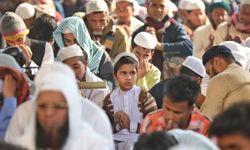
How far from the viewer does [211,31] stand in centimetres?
1452

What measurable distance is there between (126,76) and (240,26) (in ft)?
11.7

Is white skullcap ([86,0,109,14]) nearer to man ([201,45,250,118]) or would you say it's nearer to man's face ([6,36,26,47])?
man's face ([6,36,26,47])

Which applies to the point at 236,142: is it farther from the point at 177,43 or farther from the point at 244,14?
the point at 244,14

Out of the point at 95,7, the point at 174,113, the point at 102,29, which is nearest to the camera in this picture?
the point at 174,113

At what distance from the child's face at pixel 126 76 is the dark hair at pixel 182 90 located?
1773mm

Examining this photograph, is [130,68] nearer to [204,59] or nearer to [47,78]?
[204,59]

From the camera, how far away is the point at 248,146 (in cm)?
690

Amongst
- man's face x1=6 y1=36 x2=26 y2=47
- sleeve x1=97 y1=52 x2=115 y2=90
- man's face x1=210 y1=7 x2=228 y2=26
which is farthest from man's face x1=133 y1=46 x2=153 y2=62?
man's face x1=210 y1=7 x2=228 y2=26

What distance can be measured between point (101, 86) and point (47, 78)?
94.7 inches

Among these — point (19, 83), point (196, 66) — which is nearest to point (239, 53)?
point (196, 66)

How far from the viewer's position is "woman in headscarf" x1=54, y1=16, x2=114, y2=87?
1159 cm

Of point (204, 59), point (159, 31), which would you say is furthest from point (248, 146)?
point (159, 31)

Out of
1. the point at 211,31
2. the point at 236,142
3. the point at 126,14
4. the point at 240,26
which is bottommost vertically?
the point at 211,31

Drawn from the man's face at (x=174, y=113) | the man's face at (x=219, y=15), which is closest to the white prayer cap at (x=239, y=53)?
the man's face at (x=174, y=113)
